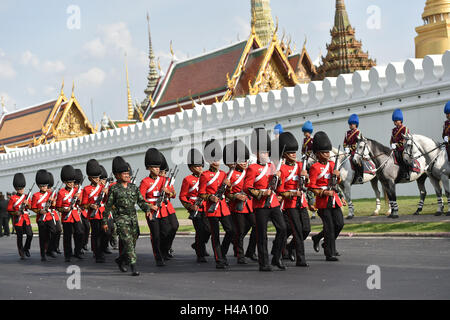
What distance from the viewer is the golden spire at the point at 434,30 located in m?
31.4

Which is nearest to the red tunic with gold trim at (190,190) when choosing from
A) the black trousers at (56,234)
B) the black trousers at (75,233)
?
the black trousers at (75,233)

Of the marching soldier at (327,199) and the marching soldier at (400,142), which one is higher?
the marching soldier at (400,142)

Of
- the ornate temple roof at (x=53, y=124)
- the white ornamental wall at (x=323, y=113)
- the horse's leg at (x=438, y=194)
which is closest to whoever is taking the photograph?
the horse's leg at (x=438, y=194)

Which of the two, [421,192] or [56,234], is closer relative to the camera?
[56,234]

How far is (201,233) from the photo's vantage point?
39.2 ft

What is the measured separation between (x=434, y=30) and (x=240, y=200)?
81.5 ft

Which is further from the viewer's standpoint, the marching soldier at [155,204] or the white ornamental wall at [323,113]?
the white ornamental wall at [323,113]

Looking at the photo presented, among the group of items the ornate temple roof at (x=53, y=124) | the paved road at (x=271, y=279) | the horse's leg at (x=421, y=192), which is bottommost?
the paved road at (x=271, y=279)

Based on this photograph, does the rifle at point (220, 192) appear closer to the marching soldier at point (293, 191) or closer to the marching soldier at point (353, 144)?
the marching soldier at point (293, 191)

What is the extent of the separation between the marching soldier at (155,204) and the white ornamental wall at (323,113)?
8923mm

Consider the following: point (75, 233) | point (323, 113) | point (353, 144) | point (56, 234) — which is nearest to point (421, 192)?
point (353, 144)

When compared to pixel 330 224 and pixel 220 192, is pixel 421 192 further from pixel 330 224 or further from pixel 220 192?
pixel 220 192

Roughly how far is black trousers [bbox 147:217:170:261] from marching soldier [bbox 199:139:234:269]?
1053 mm
